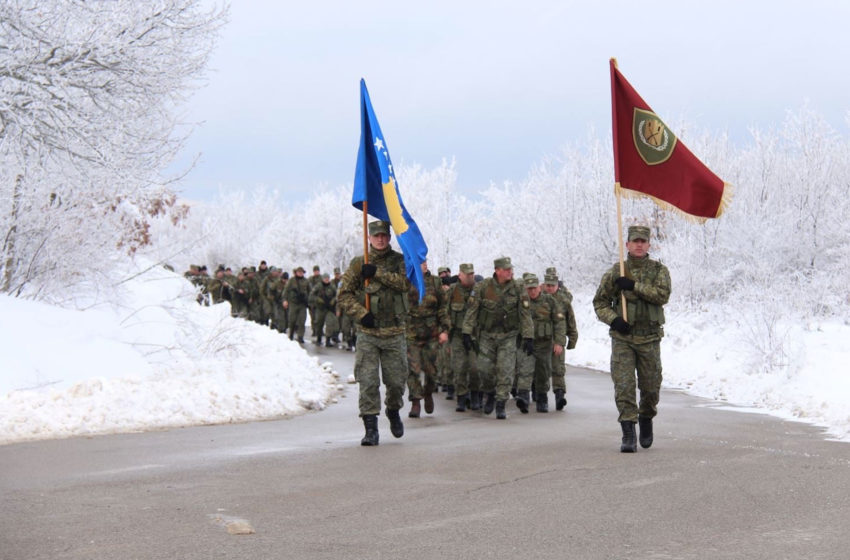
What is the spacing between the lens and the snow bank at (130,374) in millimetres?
11281

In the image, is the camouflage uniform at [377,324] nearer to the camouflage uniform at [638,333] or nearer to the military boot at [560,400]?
the camouflage uniform at [638,333]

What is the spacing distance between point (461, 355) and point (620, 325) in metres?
5.40

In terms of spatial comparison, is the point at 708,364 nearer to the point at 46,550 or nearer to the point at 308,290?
the point at 308,290

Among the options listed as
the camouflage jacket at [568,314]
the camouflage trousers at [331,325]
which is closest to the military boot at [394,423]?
the camouflage jacket at [568,314]

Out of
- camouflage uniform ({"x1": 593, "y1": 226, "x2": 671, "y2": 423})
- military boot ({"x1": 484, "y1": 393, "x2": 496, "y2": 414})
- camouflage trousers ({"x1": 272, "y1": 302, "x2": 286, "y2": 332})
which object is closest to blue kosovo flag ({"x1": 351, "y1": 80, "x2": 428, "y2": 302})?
camouflage uniform ({"x1": 593, "y1": 226, "x2": 671, "y2": 423})

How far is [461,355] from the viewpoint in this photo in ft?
46.9

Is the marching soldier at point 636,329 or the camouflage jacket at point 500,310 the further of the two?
the camouflage jacket at point 500,310

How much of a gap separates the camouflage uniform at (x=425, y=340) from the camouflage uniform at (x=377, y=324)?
2919 mm

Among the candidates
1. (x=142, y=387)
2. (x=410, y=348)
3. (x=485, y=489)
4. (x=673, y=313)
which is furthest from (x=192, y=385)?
(x=673, y=313)

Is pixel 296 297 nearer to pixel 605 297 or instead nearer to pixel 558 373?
pixel 558 373

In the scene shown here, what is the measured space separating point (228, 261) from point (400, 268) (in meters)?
74.3

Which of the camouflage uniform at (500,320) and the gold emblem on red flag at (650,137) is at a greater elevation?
the gold emblem on red flag at (650,137)

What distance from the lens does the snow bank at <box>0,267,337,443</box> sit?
37.0 ft

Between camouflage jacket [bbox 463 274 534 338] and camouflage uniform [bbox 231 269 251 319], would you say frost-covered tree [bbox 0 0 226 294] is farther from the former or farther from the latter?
camouflage uniform [bbox 231 269 251 319]
